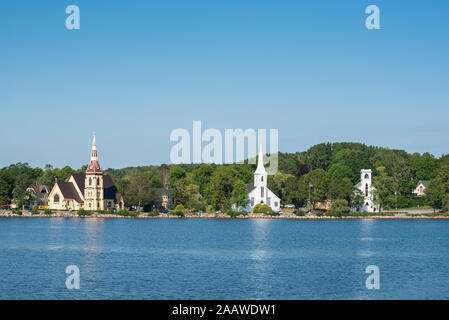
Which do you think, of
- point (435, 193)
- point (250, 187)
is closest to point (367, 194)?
point (435, 193)

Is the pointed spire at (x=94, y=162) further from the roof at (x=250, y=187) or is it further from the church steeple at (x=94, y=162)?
the roof at (x=250, y=187)

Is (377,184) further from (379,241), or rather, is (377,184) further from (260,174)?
(379,241)

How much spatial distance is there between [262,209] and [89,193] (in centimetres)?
3875

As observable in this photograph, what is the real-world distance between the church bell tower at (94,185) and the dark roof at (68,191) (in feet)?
9.82

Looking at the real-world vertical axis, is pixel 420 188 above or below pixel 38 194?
above

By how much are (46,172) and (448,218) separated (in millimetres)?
103442

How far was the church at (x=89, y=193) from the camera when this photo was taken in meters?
132

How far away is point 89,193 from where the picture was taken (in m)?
133

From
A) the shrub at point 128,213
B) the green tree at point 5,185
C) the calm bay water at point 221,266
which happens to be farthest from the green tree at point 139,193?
the calm bay water at point 221,266

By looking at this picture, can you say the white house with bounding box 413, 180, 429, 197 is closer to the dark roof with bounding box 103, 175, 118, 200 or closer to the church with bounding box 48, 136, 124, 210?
the church with bounding box 48, 136, 124, 210

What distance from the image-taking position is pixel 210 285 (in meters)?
36.2

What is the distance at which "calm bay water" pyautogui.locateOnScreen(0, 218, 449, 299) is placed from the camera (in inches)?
1355

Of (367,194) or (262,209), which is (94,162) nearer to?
(262,209)

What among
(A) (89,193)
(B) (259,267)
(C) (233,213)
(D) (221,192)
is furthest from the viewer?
(A) (89,193)
